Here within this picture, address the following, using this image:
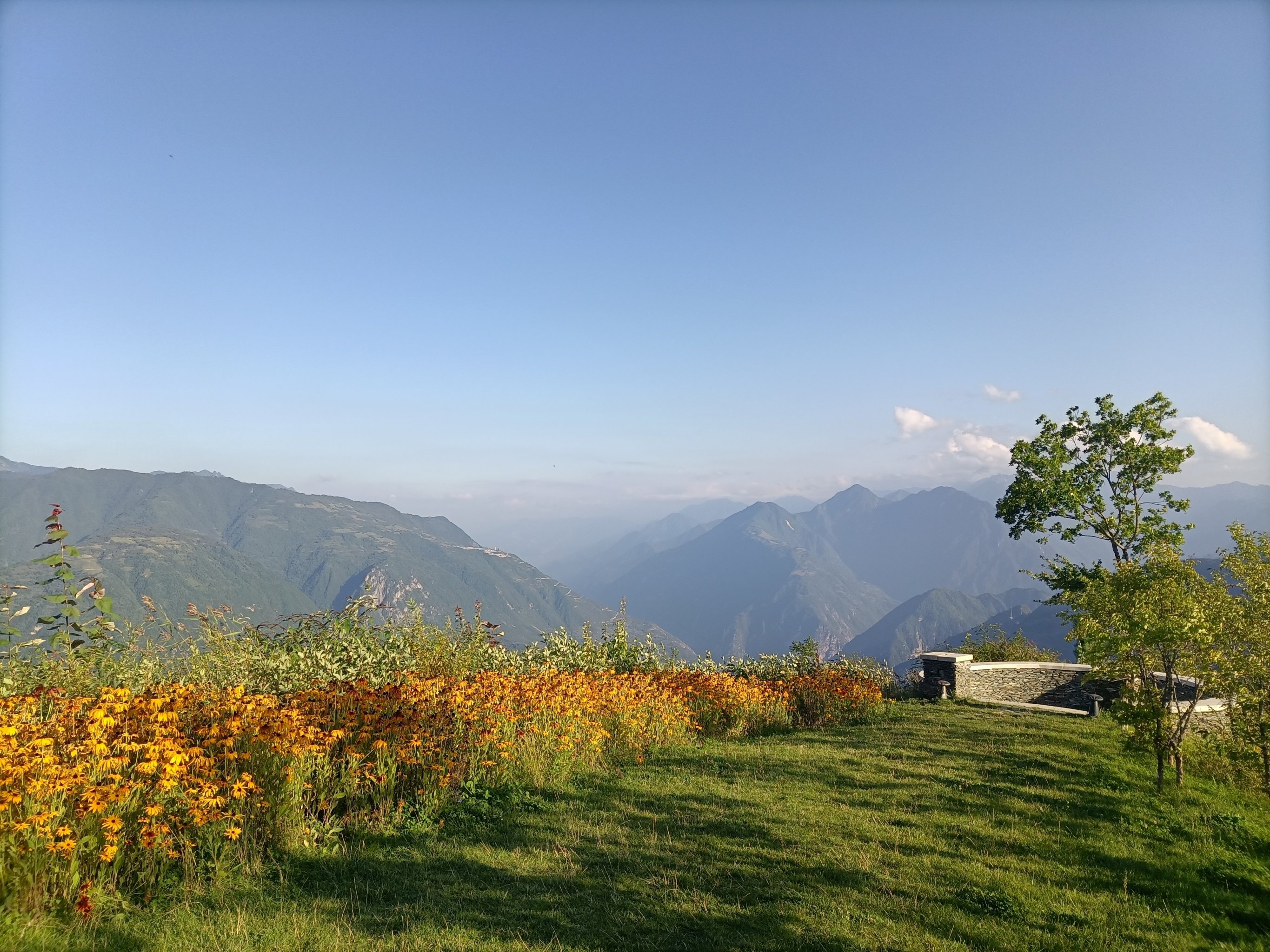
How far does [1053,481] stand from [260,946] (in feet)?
91.8

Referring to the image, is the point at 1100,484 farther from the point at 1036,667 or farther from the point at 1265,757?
the point at 1265,757

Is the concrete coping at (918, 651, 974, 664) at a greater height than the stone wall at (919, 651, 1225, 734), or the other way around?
the concrete coping at (918, 651, 974, 664)

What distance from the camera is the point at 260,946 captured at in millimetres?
4227

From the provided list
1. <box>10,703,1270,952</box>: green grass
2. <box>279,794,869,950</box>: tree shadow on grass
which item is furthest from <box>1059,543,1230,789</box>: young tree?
<box>279,794,869,950</box>: tree shadow on grass

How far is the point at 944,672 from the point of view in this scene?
1752 cm

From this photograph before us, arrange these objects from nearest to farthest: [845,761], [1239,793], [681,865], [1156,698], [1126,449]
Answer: [681,865] < [1156,698] < [1239,793] < [845,761] < [1126,449]

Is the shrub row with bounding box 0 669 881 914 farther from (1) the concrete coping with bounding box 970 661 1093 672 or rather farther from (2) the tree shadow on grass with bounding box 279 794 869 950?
(1) the concrete coping with bounding box 970 661 1093 672

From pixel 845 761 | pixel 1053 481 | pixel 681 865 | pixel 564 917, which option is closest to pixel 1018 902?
pixel 681 865

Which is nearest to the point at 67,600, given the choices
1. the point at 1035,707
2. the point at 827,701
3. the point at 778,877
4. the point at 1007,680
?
the point at 778,877

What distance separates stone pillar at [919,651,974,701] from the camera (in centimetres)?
1725

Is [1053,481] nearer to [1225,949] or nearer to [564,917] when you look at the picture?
[1225,949]

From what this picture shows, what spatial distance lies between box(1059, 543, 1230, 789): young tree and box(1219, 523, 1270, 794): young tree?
0.16 m

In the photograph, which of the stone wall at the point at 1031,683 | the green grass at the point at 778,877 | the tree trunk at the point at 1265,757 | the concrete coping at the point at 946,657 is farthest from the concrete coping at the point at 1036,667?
the green grass at the point at 778,877

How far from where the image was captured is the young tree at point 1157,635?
833cm
